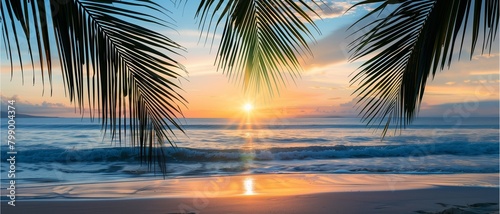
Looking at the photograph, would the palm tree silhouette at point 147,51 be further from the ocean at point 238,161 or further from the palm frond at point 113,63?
the ocean at point 238,161

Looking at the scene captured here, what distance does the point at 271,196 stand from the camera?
779 cm

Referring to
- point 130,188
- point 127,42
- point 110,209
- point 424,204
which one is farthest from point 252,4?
point 130,188

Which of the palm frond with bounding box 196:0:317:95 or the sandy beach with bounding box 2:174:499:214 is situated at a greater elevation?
the palm frond with bounding box 196:0:317:95

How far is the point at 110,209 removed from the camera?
6969 mm

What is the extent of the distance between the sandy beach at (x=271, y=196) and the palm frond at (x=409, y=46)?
4463mm

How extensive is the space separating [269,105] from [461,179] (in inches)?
359

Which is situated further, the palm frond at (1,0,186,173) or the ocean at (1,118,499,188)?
the ocean at (1,118,499,188)

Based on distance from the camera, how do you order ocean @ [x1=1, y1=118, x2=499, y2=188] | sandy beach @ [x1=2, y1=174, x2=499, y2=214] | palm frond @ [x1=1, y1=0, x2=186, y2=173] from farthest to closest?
ocean @ [x1=1, y1=118, x2=499, y2=188] → sandy beach @ [x1=2, y1=174, x2=499, y2=214] → palm frond @ [x1=1, y1=0, x2=186, y2=173]

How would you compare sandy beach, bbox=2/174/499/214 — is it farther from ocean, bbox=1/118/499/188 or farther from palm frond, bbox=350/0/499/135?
palm frond, bbox=350/0/499/135

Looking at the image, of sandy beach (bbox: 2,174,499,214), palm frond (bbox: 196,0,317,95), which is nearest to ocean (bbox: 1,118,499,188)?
sandy beach (bbox: 2,174,499,214)

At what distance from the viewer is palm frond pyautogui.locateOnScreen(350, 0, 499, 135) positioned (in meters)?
1.74

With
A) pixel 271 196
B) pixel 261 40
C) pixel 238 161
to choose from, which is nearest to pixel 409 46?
pixel 261 40

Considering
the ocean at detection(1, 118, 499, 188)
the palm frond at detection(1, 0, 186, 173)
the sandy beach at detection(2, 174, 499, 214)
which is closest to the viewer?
the palm frond at detection(1, 0, 186, 173)

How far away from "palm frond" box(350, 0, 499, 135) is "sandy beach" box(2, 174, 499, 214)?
14.6ft
